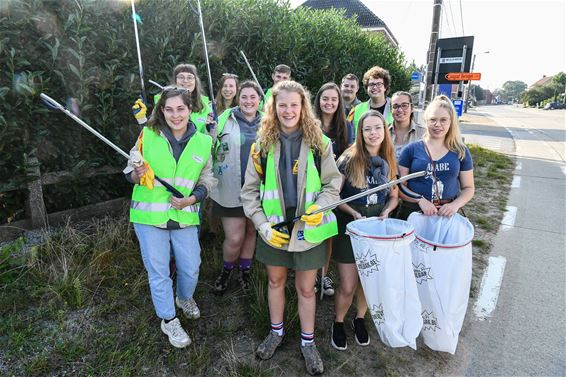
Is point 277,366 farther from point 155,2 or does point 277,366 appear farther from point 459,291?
point 155,2

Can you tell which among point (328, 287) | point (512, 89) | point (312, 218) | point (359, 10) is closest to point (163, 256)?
point (312, 218)

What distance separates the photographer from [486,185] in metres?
7.93

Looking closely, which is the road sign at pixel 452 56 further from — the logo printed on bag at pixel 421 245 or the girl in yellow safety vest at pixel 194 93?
the logo printed on bag at pixel 421 245

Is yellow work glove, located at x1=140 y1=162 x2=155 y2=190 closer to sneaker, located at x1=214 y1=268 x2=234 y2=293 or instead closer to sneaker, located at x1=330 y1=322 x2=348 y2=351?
sneaker, located at x1=214 y1=268 x2=234 y2=293

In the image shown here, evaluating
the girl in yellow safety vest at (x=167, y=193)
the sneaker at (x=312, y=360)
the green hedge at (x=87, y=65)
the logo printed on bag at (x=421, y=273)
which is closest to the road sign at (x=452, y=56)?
the green hedge at (x=87, y=65)

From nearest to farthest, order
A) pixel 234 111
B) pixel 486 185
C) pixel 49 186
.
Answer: pixel 234 111, pixel 49 186, pixel 486 185

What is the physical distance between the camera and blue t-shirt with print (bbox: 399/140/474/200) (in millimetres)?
3021

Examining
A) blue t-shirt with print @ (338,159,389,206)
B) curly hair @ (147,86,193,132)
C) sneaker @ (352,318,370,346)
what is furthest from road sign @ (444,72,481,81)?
curly hair @ (147,86,193,132)

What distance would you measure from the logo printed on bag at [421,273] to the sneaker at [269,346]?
1080 millimetres

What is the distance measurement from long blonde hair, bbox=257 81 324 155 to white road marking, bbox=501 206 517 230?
4.20 m

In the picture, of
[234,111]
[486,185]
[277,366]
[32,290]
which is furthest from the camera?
[486,185]

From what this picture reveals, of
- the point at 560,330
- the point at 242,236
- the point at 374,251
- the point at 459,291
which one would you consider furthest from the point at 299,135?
the point at 560,330

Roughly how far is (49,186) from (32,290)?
126 cm

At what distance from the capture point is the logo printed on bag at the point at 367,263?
246cm
